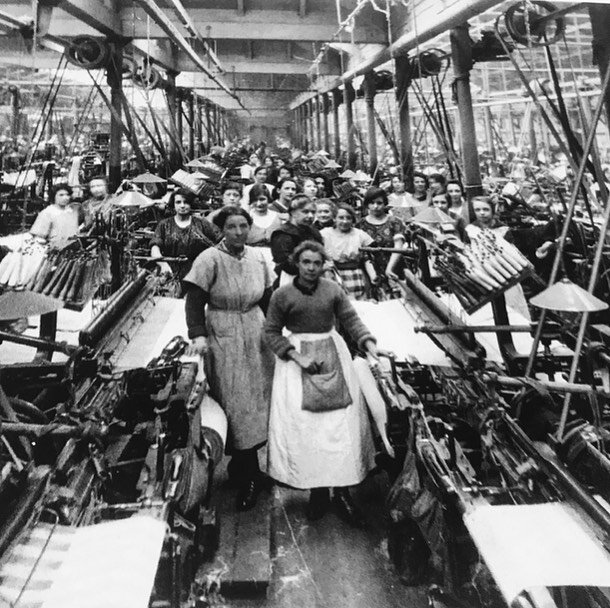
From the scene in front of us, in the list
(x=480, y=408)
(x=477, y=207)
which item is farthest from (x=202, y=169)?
(x=480, y=408)

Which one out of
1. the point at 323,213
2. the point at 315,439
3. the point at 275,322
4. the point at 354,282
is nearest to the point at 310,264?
the point at 275,322

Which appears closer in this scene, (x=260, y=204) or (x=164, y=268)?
(x=260, y=204)

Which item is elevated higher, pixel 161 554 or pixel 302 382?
pixel 302 382

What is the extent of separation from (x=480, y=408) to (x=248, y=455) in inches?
51.9

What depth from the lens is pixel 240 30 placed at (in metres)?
8.98

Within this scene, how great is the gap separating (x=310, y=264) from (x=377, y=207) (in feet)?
7.78

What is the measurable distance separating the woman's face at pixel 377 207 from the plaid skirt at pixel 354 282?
2.63ft

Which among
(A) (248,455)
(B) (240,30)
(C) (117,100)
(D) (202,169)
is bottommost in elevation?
(A) (248,455)

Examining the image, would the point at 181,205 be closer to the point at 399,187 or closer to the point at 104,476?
the point at 104,476

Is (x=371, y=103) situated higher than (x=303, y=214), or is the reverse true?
(x=371, y=103)

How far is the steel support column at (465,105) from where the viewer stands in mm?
6508

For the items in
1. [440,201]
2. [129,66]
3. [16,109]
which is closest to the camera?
[440,201]

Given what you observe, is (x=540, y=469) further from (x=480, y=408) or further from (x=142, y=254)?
(x=142, y=254)

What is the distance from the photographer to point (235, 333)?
9.40 feet
